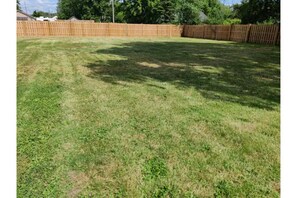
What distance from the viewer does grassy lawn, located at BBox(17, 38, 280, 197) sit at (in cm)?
271

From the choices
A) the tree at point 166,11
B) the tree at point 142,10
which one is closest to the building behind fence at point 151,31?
the tree at point 166,11

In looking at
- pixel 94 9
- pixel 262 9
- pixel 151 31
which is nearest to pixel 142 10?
pixel 151 31

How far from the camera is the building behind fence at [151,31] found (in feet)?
67.3

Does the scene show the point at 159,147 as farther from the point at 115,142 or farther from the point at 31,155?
the point at 31,155

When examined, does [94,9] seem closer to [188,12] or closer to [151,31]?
[188,12]

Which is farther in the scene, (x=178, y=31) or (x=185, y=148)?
(x=178, y=31)

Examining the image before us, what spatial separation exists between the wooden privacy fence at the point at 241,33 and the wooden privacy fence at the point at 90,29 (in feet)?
12.0

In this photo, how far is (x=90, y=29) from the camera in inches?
1117

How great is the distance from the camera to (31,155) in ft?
10.6

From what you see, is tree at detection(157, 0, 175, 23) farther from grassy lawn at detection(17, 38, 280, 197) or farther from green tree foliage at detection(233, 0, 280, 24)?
grassy lawn at detection(17, 38, 280, 197)

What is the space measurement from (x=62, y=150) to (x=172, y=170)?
1.43m

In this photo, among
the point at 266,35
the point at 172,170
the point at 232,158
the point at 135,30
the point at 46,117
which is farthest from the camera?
the point at 135,30
